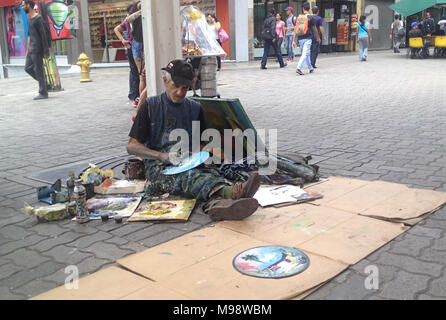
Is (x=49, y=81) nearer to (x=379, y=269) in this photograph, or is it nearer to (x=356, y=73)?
(x=356, y=73)

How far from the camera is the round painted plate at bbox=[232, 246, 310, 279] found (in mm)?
2541

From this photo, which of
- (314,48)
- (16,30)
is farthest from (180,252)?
(16,30)

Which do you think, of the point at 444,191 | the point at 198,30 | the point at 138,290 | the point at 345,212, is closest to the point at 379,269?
the point at 345,212

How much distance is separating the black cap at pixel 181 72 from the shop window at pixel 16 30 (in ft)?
62.3

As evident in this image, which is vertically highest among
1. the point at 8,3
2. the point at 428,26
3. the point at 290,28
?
the point at 8,3

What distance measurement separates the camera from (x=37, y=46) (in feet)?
35.1

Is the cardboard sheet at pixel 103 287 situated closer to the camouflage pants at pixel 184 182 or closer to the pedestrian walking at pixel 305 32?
the camouflage pants at pixel 184 182

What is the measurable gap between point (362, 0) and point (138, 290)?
89.5 ft

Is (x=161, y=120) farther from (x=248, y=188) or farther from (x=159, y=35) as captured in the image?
(x=159, y=35)

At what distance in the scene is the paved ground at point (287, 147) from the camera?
102 inches

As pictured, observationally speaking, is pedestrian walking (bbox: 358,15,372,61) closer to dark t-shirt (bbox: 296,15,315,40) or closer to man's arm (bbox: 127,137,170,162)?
dark t-shirt (bbox: 296,15,315,40)

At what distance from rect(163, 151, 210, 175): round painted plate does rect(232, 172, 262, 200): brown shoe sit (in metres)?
0.42

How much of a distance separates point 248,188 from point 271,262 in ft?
→ 2.41
